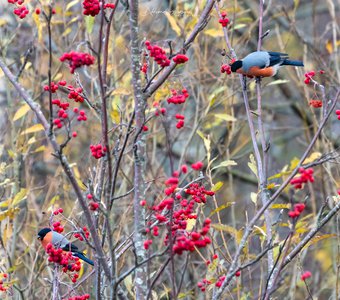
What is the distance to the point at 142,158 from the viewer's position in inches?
113

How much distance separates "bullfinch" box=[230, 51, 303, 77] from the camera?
4.11 meters

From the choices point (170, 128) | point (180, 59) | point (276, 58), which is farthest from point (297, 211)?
point (170, 128)

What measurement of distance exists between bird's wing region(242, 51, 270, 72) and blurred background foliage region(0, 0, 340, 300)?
1.44ft

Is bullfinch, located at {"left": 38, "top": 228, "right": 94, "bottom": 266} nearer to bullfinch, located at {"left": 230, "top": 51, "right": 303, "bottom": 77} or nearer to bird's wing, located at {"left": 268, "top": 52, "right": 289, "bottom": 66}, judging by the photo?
bullfinch, located at {"left": 230, "top": 51, "right": 303, "bottom": 77}

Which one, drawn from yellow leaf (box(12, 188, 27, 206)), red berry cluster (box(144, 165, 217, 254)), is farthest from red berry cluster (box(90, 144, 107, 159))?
yellow leaf (box(12, 188, 27, 206))

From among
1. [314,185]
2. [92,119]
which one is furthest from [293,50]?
[92,119]

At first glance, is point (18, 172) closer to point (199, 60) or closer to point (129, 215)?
point (129, 215)

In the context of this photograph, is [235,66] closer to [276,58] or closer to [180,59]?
[276,58]

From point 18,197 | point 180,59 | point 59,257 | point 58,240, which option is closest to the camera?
point 180,59

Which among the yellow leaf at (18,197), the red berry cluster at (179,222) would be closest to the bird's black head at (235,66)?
the red berry cluster at (179,222)

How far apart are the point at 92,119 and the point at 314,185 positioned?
2.65 metres

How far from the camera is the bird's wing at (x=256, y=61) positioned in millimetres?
4176

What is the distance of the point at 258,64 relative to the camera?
431 cm

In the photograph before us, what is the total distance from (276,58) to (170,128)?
2408mm
